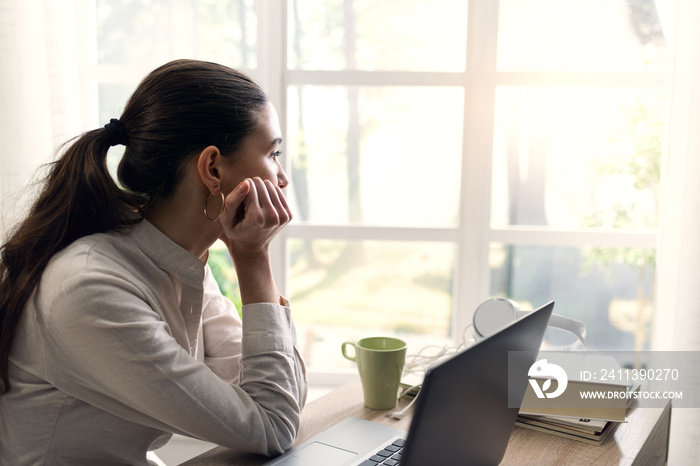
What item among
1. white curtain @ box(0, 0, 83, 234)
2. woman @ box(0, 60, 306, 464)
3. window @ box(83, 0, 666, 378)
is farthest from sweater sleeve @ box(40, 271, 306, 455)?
window @ box(83, 0, 666, 378)

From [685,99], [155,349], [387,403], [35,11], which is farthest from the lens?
[35,11]

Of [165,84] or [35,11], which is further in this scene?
[35,11]

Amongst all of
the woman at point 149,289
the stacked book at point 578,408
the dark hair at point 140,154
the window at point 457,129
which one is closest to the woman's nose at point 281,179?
the woman at point 149,289

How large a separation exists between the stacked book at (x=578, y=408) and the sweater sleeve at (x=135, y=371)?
0.43 meters

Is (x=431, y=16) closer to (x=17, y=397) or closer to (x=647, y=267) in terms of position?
(x=647, y=267)

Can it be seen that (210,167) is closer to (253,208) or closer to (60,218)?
(253,208)

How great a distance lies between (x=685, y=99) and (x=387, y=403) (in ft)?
3.38

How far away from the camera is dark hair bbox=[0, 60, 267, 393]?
1.01 metres

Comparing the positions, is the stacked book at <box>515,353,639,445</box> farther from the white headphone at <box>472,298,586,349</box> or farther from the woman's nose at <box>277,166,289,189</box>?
the woman's nose at <box>277,166,289,189</box>

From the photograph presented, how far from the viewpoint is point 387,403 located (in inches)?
45.8

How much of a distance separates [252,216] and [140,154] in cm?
21

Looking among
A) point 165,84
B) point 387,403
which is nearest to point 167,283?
point 165,84

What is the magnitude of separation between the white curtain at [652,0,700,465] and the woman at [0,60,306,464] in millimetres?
971

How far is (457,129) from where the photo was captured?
1938mm
